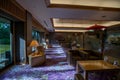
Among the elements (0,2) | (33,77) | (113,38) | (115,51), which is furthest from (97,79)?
(0,2)

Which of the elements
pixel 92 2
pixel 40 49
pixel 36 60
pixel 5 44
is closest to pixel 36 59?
pixel 36 60

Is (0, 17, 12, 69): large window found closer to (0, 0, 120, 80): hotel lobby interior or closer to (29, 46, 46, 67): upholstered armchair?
(0, 0, 120, 80): hotel lobby interior

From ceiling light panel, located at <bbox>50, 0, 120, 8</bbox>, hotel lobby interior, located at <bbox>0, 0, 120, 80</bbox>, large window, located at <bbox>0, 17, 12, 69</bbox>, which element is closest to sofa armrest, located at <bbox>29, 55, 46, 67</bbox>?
hotel lobby interior, located at <bbox>0, 0, 120, 80</bbox>

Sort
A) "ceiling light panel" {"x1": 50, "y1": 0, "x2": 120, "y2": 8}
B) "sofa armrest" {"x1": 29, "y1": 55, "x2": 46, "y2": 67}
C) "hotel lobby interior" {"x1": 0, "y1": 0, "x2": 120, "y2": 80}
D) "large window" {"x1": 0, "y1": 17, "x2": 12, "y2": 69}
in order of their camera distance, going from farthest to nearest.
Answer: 1. "sofa armrest" {"x1": 29, "y1": 55, "x2": 46, "y2": 67}
2. "large window" {"x1": 0, "y1": 17, "x2": 12, "y2": 69}
3. "ceiling light panel" {"x1": 50, "y1": 0, "x2": 120, "y2": 8}
4. "hotel lobby interior" {"x1": 0, "y1": 0, "x2": 120, "y2": 80}

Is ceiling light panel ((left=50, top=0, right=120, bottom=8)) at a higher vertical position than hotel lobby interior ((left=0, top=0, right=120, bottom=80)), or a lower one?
higher

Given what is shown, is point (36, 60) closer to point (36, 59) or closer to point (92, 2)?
point (36, 59)

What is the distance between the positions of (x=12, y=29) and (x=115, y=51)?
437cm

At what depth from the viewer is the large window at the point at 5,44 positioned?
4.68 meters

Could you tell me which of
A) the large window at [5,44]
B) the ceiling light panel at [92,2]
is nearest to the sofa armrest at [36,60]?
the large window at [5,44]

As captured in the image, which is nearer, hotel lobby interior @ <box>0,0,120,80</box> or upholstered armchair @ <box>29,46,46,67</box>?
hotel lobby interior @ <box>0,0,120,80</box>

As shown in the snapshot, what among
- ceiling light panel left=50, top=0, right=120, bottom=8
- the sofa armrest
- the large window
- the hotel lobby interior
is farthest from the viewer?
the sofa armrest

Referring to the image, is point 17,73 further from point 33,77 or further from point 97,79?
point 97,79

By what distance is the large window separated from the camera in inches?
184

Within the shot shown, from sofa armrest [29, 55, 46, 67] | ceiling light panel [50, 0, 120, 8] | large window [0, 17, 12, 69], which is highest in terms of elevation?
ceiling light panel [50, 0, 120, 8]
